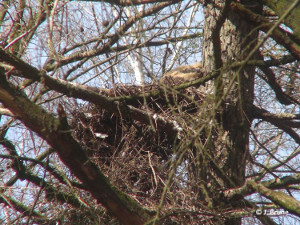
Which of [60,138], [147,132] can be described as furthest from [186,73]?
[60,138]

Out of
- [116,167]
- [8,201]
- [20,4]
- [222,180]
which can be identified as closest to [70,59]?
[20,4]

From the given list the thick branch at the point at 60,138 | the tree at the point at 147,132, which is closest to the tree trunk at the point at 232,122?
the tree at the point at 147,132

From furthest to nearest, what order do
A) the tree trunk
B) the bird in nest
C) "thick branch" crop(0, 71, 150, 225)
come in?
the bird in nest < the tree trunk < "thick branch" crop(0, 71, 150, 225)

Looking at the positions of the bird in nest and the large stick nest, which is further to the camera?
the bird in nest

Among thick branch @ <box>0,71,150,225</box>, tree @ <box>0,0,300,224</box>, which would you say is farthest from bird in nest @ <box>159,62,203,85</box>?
thick branch @ <box>0,71,150,225</box>

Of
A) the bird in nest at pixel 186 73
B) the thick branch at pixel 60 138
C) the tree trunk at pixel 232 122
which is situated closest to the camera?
the thick branch at pixel 60 138

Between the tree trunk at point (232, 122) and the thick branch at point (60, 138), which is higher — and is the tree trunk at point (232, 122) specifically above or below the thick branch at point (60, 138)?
above

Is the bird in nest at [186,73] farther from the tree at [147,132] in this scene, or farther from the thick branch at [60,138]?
the thick branch at [60,138]

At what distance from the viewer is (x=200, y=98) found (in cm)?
452

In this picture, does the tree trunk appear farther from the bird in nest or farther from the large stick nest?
the bird in nest

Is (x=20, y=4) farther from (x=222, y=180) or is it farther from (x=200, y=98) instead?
(x=222, y=180)

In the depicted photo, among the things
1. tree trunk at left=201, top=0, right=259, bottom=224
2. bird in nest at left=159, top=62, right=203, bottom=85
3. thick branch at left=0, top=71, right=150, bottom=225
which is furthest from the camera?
bird in nest at left=159, top=62, right=203, bottom=85

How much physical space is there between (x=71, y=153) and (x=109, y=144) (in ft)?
7.29

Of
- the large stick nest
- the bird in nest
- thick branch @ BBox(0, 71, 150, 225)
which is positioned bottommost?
thick branch @ BBox(0, 71, 150, 225)
